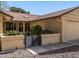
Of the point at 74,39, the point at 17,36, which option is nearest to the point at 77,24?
the point at 74,39

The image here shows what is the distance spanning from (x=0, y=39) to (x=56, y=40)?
20.7 feet

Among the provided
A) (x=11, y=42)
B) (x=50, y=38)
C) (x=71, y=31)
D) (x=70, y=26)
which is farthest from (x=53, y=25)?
(x=11, y=42)

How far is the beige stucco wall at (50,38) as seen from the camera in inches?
572

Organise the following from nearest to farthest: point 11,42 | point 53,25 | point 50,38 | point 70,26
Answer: point 11,42 < point 50,38 < point 70,26 < point 53,25

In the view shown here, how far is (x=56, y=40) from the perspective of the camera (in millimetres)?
15562

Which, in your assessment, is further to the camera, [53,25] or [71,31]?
[53,25]

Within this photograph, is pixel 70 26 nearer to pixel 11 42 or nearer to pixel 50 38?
pixel 50 38

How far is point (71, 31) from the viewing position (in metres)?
17.1

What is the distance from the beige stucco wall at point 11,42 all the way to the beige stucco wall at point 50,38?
8.90 ft

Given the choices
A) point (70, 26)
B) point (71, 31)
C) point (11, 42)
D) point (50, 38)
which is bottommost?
point (50, 38)

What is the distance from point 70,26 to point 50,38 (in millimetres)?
3562

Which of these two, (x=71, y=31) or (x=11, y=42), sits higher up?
(x=71, y=31)

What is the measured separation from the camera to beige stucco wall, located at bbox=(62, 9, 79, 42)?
16312 mm

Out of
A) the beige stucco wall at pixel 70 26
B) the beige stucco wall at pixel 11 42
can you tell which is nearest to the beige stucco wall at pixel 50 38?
the beige stucco wall at pixel 70 26
